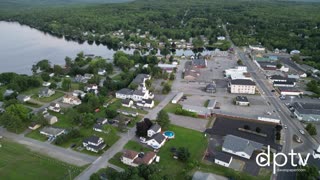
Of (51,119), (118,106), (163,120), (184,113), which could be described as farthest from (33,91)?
(184,113)

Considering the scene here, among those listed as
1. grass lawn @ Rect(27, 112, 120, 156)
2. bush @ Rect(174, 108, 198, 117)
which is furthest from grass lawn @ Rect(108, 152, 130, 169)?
bush @ Rect(174, 108, 198, 117)

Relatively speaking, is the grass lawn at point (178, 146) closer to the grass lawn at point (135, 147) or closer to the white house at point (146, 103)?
the grass lawn at point (135, 147)

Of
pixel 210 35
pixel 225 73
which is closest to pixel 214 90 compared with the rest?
pixel 225 73

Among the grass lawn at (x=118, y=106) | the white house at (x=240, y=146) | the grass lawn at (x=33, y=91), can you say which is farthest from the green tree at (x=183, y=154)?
the grass lawn at (x=33, y=91)

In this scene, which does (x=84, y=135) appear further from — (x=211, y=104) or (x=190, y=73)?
(x=190, y=73)

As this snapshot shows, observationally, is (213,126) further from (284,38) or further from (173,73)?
(284,38)
